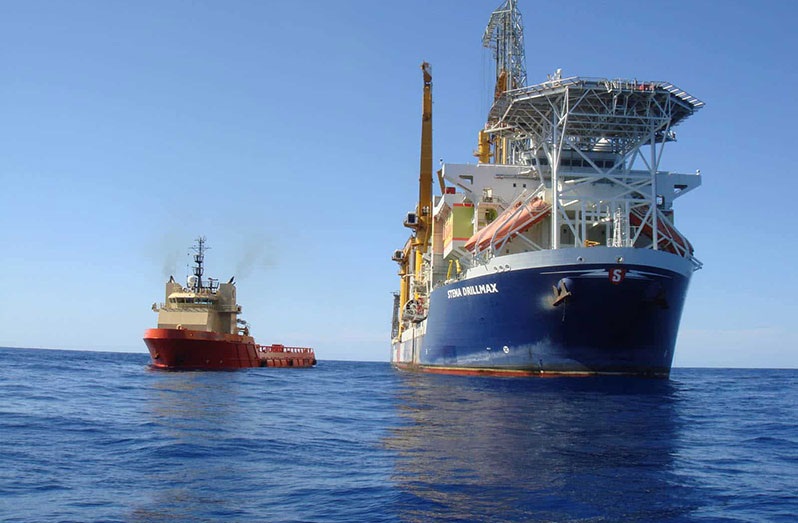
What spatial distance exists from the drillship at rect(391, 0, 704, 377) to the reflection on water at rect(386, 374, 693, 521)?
819 cm

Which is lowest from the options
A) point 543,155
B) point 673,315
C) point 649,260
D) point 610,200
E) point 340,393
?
point 340,393

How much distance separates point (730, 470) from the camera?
39.3ft

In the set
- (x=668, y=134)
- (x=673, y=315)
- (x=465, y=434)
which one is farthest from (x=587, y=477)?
(x=668, y=134)

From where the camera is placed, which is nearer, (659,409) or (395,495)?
(395,495)

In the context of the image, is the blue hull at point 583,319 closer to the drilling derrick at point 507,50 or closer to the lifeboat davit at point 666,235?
the lifeboat davit at point 666,235

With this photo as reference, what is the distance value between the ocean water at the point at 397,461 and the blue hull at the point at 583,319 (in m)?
8.48

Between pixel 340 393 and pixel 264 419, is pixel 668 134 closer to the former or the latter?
pixel 340 393

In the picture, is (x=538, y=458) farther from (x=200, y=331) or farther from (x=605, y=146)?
(x=200, y=331)

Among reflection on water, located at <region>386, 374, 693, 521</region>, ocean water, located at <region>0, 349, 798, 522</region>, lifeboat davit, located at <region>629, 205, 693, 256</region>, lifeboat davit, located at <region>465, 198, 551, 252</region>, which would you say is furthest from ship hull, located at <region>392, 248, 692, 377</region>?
ocean water, located at <region>0, 349, 798, 522</region>

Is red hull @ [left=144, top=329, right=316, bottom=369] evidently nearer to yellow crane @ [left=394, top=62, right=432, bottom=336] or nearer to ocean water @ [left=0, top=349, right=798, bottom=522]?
yellow crane @ [left=394, top=62, right=432, bottom=336]

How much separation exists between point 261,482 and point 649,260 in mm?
24657

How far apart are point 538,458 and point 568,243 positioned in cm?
2771

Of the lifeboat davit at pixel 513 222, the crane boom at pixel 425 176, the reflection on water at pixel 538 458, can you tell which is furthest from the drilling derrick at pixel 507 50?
the reflection on water at pixel 538 458

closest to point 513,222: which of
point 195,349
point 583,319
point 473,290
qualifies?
point 473,290
